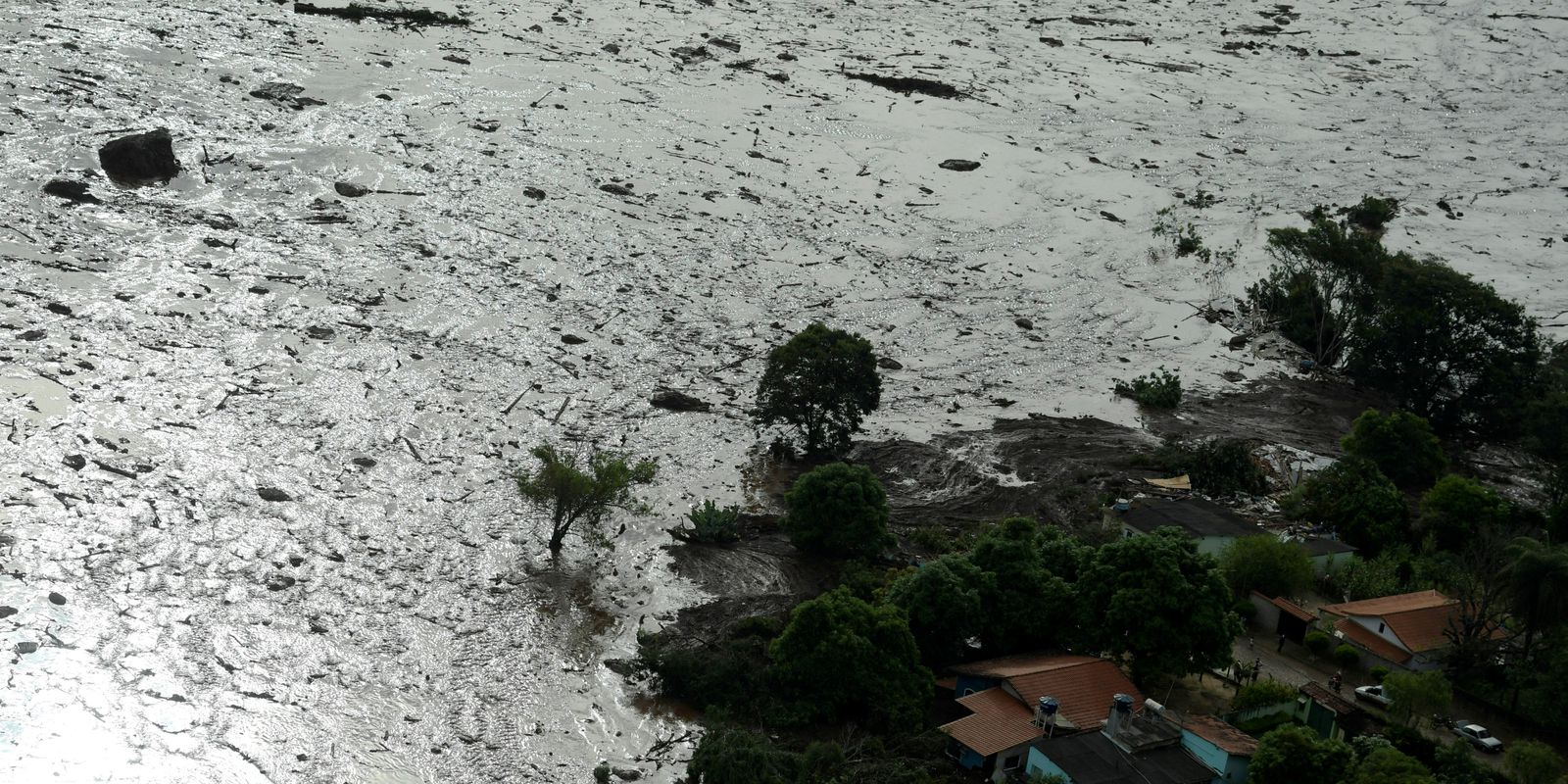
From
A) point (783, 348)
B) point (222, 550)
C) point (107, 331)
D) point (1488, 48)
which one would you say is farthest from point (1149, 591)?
point (1488, 48)

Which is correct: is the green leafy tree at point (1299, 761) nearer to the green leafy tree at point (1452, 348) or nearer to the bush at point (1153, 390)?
the bush at point (1153, 390)

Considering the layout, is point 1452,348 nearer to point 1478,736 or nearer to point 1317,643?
point 1317,643

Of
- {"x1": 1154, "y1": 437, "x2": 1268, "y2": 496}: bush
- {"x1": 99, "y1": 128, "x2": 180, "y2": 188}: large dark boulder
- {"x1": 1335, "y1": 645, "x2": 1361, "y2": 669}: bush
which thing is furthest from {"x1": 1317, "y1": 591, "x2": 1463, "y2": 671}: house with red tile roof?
{"x1": 99, "y1": 128, "x2": 180, "y2": 188}: large dark boulder

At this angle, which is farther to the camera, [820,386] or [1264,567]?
[820,386]

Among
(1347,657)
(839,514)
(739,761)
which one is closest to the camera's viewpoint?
(739,761)

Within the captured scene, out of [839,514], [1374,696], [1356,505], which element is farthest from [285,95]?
[1374,696]

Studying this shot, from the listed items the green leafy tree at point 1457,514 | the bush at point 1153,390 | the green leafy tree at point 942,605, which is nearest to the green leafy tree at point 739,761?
the green leafy tree at point 942,605
